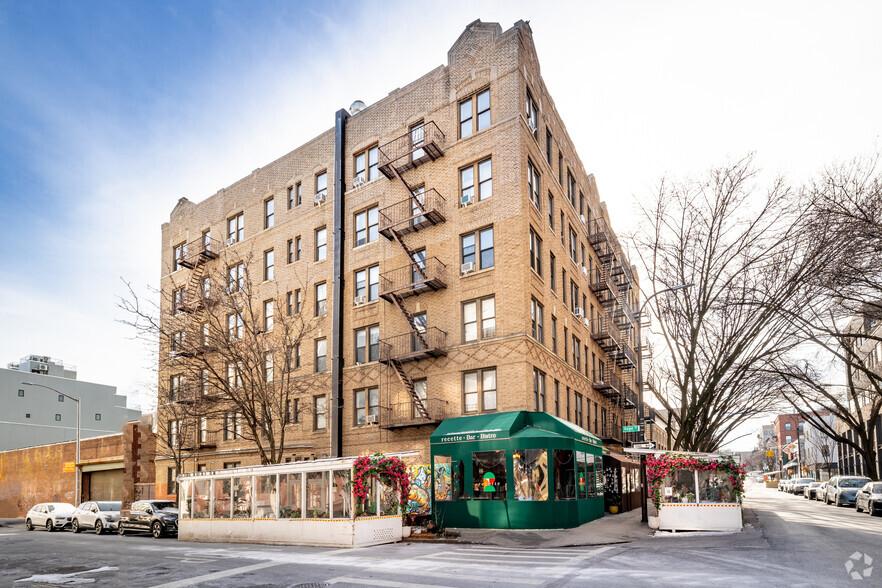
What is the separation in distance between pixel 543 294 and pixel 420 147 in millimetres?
8198

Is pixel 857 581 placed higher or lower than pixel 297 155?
lower

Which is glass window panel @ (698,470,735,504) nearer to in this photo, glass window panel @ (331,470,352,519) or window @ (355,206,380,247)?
glass window panel @ (331,470,352,519)

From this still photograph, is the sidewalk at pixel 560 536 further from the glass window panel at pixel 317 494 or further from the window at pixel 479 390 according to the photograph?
the window at pixel 479 390

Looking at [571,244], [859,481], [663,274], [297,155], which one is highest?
[297,155]

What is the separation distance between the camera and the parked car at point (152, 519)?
27188 millimetres

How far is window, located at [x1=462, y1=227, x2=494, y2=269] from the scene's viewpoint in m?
27.3

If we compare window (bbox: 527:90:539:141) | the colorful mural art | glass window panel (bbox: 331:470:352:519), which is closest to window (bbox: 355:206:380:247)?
window (bbox: 527:90:539:141)

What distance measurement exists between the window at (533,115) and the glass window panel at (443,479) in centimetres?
1430

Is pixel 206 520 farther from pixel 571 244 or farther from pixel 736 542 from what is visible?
pixel 571 244

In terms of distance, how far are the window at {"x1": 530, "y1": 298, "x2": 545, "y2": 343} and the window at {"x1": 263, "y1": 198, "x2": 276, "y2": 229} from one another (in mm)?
16837

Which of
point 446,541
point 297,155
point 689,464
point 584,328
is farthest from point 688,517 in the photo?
point 297,155

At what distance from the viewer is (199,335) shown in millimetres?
29000

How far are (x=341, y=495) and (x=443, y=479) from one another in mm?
6382

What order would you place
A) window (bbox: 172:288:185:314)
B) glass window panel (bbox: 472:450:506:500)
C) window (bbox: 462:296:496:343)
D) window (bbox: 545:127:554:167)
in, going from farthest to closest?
window (bbox: 172:288:185:314)
window (bbox: 545:127:554:167)
window (bbox: 462:296:496:343)
glass window panel (bbox: 472:450:506:500)
